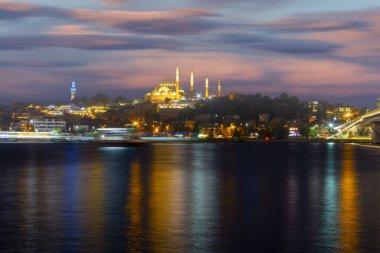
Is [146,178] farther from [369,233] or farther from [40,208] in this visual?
[369,233]

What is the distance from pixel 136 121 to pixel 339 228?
163977 mm

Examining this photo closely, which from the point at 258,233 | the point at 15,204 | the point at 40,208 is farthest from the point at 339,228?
the point at 15,204

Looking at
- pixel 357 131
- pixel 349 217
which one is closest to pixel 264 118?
pixel 357 131

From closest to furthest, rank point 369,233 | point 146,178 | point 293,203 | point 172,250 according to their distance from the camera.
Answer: point 172,250 → point 369,233 → point 293,203 → point 146,178

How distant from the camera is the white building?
182250 mm

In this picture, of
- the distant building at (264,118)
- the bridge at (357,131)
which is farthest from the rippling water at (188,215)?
the distant building at (264,118)

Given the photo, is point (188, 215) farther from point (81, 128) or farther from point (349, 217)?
point (81, 128)

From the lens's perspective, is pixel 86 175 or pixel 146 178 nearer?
pixel 146 178

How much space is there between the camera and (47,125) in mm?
184375

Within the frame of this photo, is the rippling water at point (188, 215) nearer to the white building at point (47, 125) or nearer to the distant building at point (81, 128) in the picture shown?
the distant building at point (81, 128)

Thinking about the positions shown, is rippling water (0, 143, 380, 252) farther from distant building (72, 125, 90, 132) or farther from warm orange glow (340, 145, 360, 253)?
distant building (72, 125, 90, 132)

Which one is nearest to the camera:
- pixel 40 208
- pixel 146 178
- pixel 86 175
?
pixel 40 208

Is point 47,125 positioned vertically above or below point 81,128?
above

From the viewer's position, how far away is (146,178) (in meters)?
34.2
